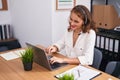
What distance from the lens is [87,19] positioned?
169cm

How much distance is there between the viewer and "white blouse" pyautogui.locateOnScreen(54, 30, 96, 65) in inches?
61.8

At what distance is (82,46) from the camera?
173 centimetres

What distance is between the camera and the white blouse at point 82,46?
5.15 feet

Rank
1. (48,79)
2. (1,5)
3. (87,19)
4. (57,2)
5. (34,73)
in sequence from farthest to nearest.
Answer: (1,5)
(57,2)
(87,19)
(34,73)
(48,79)

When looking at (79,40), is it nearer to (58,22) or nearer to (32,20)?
(58,22)

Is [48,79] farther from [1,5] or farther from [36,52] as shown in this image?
[1,5]

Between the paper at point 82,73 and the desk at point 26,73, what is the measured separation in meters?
0.05

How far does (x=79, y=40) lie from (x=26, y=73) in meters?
0.65

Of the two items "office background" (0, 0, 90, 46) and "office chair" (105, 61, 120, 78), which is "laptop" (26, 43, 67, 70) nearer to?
"office chair" (105, 61, 120, 78)

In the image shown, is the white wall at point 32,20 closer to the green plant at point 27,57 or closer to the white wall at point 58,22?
the white wall at point 58,22

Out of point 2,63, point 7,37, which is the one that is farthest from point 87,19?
point 7,37

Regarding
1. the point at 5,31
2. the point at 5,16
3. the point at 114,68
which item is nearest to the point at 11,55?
the point at 114,68

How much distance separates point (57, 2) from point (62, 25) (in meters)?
0.38

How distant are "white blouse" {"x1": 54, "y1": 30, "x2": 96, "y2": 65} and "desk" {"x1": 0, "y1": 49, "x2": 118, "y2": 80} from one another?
175 mm
